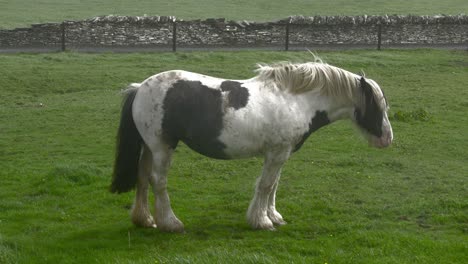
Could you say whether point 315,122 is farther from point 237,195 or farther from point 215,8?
point 215,8

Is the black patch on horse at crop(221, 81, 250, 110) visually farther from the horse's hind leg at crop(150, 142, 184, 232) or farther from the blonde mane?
the horse's hind leg at crop(150, 142, 184, 232)

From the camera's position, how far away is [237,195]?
1190cm

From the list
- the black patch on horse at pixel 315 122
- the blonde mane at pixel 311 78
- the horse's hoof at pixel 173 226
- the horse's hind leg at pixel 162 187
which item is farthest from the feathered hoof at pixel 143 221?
the blonde mane at pixel 311 78

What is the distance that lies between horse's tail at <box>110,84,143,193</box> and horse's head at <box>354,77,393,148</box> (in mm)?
2948

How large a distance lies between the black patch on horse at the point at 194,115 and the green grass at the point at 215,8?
37.1m

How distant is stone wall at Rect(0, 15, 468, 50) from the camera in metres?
32.3

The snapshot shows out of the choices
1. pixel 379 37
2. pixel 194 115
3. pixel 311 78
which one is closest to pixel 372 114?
pixel 311 78

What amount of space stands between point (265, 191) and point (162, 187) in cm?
133

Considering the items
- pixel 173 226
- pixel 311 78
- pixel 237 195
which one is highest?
pixel 311 78

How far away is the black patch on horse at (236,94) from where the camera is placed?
9.70 m

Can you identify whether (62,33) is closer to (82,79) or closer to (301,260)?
(82,79)

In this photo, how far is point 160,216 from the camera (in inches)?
392

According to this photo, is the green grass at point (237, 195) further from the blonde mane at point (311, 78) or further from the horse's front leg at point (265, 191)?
the blonde mane at point (311, 78)

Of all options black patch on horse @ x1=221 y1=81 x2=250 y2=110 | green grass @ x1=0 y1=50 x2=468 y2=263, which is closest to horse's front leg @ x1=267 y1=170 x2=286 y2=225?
green grass @ x1=0 y1=50 x2=468 y2=263
